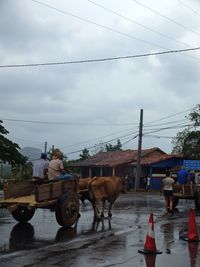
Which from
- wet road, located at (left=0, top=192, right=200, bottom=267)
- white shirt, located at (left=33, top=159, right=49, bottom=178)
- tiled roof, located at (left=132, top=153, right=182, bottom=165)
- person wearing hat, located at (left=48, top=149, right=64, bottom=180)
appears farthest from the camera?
tiled roof, located at (left=132, top=153, right=182, bottom=165)

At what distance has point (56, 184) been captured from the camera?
12.5 m

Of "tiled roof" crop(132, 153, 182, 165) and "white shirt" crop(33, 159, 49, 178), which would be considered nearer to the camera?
"white shirt" crop(33, 159, 49, 178)

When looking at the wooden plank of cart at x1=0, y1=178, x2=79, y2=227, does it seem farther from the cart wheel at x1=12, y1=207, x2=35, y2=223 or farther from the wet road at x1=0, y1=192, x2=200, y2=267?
the wet road at x1=0, y1=192, x2=200, y2=267

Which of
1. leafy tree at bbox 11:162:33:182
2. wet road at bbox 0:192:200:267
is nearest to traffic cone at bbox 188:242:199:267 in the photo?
wet road at bbox 0:192:200:267

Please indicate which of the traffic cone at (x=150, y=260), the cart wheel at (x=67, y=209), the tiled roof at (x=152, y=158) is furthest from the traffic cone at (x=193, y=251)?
the tiled roof at (x=152, y=158)

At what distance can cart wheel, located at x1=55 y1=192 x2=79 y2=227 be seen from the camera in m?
12.3

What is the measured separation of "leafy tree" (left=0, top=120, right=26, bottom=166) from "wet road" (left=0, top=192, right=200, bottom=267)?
859cm

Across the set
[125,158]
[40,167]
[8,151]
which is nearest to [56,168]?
[40,167]

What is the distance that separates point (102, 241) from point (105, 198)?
4.74 metres

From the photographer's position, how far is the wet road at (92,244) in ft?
28.0

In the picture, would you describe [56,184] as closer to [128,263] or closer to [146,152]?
[128,263]

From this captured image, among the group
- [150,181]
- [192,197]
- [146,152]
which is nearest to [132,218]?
[192,197]

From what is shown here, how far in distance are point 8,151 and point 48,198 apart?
11.8 meters

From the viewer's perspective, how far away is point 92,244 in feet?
34.0
